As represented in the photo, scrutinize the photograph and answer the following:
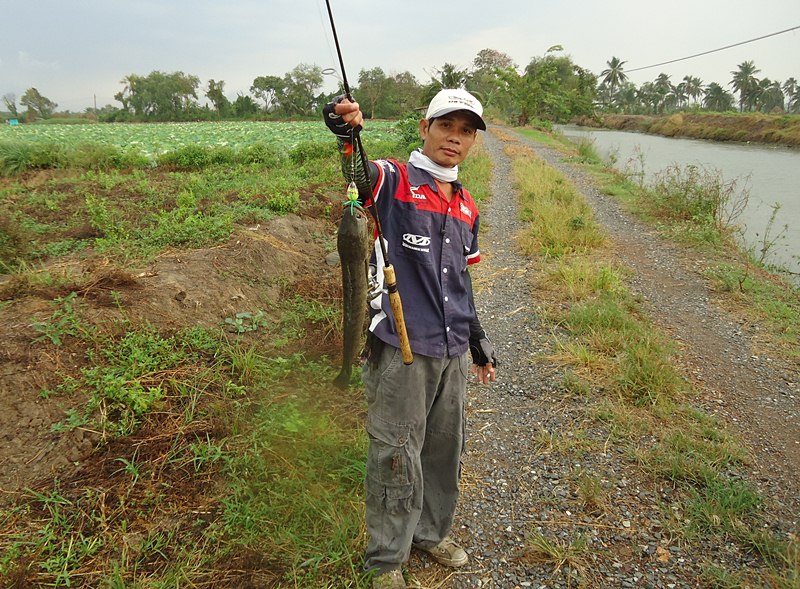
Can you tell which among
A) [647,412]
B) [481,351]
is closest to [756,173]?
[647,412]

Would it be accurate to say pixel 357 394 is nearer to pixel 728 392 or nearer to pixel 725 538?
pixel 725 538

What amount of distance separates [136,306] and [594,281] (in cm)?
515

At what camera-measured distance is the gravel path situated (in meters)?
2.45

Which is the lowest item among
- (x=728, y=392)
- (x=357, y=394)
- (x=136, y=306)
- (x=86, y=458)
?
(x=728, y=392)

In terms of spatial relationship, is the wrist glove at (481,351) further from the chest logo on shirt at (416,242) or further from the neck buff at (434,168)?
the neck buff at (434,168)

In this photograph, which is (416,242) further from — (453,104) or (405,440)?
(405,440)

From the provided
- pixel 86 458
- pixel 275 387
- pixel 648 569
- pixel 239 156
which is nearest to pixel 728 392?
pixel 648 569

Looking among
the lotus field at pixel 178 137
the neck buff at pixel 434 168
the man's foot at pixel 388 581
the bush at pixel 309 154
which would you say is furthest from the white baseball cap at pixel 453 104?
the lotus field at pixel 178 137

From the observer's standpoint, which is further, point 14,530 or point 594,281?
point 594,281

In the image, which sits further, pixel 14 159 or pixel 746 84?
pixel 746 84

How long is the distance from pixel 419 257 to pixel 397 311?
0.28m

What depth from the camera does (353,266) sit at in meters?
2.31

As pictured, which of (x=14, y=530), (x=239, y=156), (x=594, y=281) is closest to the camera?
(x=14, y=530)

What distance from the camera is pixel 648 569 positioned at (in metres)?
2.44
